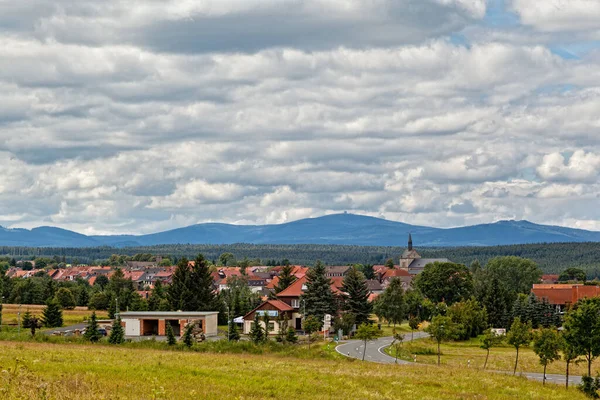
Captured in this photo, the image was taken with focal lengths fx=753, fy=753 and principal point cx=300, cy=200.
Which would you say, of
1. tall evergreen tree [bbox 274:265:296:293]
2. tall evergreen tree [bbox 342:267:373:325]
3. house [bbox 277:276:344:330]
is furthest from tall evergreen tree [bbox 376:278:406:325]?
tall evergreen tree [bbox 274:265:296:293]

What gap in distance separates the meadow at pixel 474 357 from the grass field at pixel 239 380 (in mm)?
17507

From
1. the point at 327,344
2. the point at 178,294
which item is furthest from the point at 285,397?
the point at 178,294

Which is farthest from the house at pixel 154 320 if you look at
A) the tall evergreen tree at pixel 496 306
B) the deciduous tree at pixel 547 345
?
the deciduous tree at pixel 547 345

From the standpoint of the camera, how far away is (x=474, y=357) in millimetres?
68000

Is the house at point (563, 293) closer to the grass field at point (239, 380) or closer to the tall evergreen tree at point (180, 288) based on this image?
the tall evergreen tree at point (180, 288)

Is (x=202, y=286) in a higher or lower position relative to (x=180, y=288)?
higher

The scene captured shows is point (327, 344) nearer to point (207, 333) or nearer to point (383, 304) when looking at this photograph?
point (207, 333)

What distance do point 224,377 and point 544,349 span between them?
80.9ft

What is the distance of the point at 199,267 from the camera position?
96.4 m

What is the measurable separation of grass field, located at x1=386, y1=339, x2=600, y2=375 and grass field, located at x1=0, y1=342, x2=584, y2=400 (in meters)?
17.6

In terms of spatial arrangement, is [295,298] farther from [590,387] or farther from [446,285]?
[590,387]

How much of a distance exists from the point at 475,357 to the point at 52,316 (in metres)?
48.9

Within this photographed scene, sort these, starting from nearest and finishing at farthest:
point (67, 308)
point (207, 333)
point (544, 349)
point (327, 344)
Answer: point (544, 349) < point (327, 344) < point (207, 333) < point (67, 308)

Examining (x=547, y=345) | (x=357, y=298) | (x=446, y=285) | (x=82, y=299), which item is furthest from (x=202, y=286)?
(x=547, y=345)
